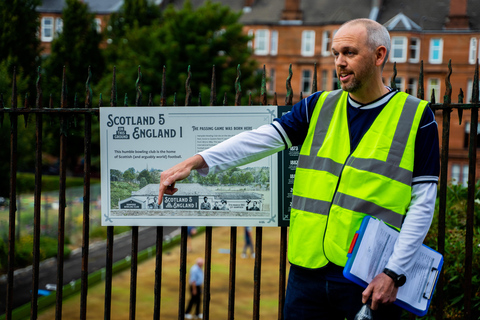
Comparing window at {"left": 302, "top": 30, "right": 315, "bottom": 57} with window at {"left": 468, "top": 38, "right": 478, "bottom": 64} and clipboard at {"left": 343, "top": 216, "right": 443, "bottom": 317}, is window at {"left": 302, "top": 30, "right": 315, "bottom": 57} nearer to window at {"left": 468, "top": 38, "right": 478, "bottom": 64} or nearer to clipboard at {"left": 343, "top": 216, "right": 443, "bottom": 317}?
window at {"left": 468, "top": 38, "right": 478, "bottom": 64}

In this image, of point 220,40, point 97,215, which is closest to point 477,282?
point 97,215

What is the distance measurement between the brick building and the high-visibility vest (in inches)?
1131

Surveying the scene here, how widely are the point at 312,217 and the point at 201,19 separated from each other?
83.4 ft

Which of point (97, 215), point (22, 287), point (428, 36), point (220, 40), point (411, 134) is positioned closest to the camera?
point (411, 134)

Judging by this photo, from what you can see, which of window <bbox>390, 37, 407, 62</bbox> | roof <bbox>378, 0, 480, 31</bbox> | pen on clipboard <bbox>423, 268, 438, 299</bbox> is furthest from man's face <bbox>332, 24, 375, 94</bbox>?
window <bbox>390, 37, 407, 62</bbox>

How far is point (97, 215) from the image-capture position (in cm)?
2141

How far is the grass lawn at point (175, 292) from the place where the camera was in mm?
12617

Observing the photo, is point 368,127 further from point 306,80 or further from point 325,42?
point 306,80

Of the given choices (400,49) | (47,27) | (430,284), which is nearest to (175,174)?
(430,284)

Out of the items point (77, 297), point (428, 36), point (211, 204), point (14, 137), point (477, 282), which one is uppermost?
point (428, 36)

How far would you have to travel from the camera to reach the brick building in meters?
33.3

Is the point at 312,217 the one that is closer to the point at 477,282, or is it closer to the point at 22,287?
the point at 477,282

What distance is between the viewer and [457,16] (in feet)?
105

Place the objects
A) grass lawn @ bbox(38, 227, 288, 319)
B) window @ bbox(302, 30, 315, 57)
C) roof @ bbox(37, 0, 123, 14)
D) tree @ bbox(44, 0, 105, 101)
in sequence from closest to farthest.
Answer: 1. grass lawn @ bbox(38, 227, 288, 319)
2. tree @ bbox(44, 0, 105, 101)
3. window @ bbox(302, 30, 315, 57)
4. roof @ bbox(37, 0, 123, 14)
